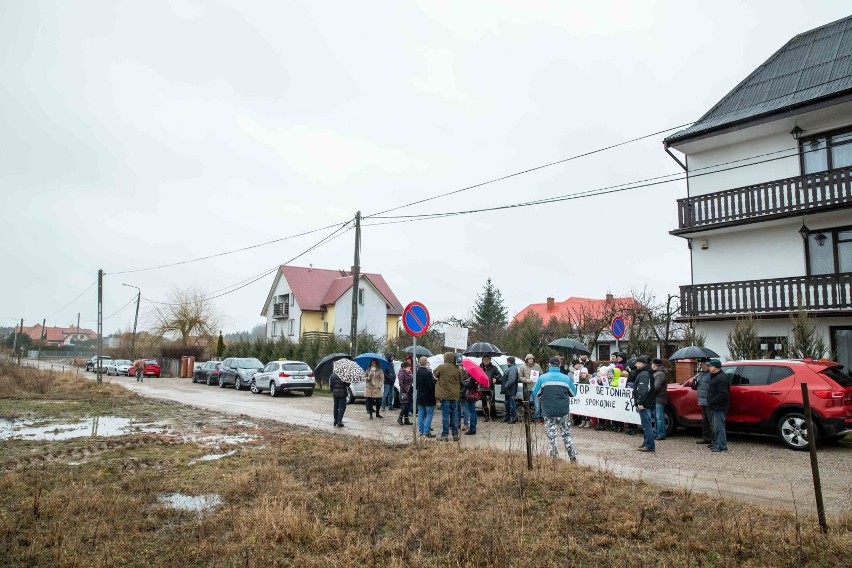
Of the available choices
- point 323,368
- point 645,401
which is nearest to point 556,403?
point 645,401

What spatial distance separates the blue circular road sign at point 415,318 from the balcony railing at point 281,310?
146 ft

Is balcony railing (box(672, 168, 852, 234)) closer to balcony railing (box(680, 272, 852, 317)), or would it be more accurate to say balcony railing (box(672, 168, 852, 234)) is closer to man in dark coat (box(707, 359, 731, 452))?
balcony railing (box(680, 272, 852, 317))

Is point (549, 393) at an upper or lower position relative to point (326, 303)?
lower

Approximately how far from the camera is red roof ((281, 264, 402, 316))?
52531mm

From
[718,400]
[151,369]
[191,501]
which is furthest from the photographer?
[151,369]

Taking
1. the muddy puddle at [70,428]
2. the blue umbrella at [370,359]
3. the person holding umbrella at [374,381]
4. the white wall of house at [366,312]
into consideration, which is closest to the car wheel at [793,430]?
the person holding umbrella at [374,381]

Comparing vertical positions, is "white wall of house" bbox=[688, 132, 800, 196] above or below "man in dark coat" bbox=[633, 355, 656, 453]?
above

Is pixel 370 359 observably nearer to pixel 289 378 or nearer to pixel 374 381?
pixel 374 381

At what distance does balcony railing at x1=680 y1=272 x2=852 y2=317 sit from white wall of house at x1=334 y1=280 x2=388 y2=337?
33217 millimetres

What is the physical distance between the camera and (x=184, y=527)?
6.11 m

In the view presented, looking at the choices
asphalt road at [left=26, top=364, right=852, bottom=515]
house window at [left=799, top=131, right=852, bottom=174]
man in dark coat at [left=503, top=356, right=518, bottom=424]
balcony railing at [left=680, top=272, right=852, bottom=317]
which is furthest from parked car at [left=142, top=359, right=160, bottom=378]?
house window at [left=799, top=131, right=852, bottom=174]

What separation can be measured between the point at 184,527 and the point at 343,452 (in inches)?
170

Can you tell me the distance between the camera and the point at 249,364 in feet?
106

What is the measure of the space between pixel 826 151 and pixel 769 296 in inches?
193
